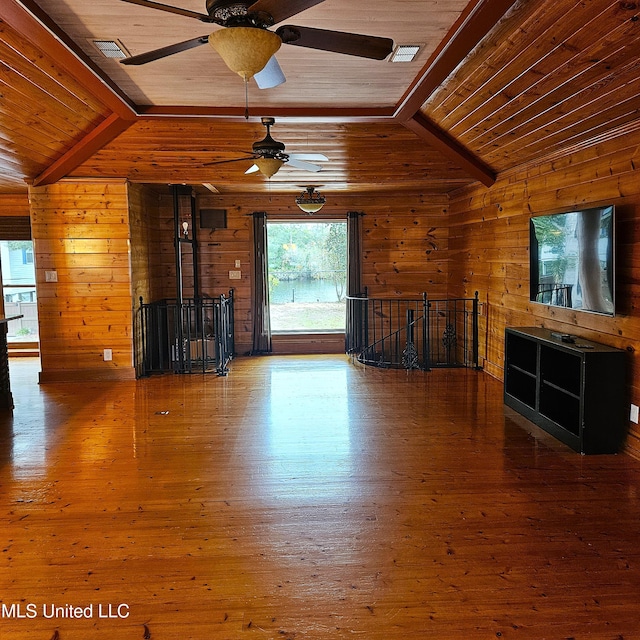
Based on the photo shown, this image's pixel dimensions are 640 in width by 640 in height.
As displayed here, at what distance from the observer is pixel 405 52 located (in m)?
4.00

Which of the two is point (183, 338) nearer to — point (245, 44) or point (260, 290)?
point (260, 290)

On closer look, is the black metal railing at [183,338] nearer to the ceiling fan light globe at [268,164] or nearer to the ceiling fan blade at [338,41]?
the ceiling fan light globe at [268,164]

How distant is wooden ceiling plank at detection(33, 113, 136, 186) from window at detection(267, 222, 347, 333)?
360 centimetres

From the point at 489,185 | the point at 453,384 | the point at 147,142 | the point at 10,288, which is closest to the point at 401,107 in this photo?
the point at 489,185

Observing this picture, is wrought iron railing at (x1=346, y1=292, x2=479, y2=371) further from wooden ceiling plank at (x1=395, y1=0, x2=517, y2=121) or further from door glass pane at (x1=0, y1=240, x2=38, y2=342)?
Result: door glass pane at (x1=0, y1=240, x2=38, y2=342)

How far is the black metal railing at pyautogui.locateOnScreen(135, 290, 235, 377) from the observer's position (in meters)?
7.29

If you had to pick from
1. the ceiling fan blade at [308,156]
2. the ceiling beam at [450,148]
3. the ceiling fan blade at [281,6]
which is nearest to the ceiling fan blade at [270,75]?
the ceiling fan blade at [281,6]

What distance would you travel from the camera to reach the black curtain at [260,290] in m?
8.83

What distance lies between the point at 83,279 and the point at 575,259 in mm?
5578

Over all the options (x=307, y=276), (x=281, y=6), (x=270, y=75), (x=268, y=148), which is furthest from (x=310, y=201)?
(x=281, y=6)

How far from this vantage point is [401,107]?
16.8ft

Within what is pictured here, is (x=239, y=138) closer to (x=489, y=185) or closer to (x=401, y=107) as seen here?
(x=401, y=107)

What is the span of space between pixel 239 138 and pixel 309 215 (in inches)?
125

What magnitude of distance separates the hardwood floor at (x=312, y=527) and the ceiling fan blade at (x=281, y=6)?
2.43 meters
